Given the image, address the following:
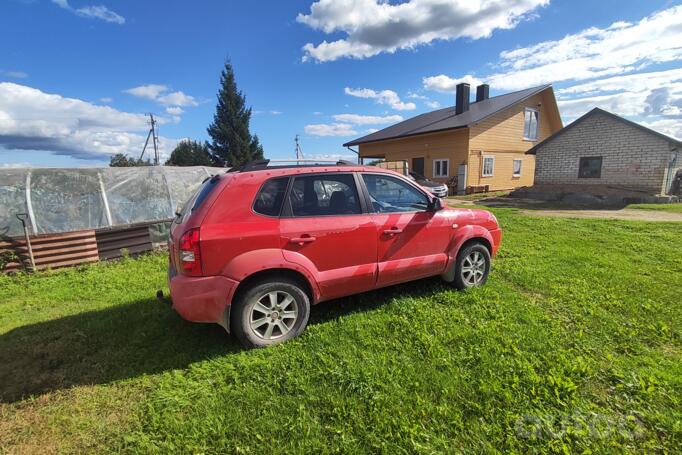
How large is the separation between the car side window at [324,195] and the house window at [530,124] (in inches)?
989

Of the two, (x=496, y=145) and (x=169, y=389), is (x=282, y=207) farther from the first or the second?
(x=496, y=145)

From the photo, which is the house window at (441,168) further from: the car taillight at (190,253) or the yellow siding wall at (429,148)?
the car taillight at (190,253)

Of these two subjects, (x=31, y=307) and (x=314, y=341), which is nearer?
(x=314, y=341)

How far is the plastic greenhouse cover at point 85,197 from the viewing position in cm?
670

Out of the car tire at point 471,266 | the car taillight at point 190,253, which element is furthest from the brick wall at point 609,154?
the car taillight at point 190,253

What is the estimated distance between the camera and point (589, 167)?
16625mm

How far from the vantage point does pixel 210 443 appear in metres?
2.16

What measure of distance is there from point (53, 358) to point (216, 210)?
7.37 ft

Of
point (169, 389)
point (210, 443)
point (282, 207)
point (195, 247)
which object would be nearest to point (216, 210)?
point (195, 247)

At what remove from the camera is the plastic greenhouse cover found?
670cm

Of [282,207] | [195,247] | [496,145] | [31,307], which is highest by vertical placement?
[496,145]

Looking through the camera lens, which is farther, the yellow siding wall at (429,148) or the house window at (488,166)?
the house window at (488,166)

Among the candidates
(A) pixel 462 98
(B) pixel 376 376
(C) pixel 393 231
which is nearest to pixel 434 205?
(C) pixel 393 231

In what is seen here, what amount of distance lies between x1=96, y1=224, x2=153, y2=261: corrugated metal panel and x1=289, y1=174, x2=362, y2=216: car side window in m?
6.04
